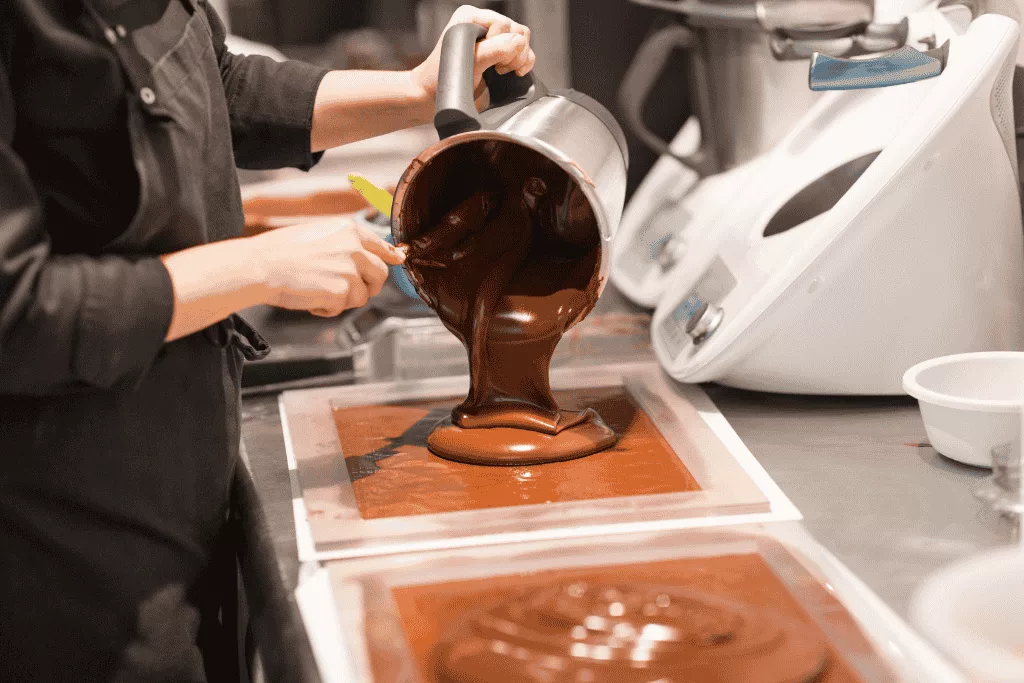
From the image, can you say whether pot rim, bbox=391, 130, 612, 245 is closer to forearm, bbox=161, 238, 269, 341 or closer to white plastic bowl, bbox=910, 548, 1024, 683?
forearm, bbox=161, 238, 269, 341

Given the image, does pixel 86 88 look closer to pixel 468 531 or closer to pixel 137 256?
pixel 137 256

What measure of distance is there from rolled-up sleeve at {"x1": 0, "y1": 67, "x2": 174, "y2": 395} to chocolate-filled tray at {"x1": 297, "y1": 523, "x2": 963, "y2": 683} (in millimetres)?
250

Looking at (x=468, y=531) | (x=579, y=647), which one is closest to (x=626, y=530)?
(x=468, y=531)

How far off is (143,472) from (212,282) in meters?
0.20

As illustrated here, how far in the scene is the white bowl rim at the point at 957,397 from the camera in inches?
46.5

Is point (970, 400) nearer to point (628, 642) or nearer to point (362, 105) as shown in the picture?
point (628, 642)

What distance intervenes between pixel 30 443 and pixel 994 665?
764 mm

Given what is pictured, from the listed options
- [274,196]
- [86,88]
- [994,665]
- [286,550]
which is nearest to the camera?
[994,665]

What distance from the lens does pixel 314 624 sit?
0.99 metres

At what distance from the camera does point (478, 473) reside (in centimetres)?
128

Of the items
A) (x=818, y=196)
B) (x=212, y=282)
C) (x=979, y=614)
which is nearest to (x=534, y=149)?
(x=212, y=282)

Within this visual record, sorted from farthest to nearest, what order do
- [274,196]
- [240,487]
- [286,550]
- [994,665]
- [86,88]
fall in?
[274,196] → [240,487] → [286,550] → [86,88] → [994,665]

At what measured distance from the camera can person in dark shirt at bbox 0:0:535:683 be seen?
3.16 feet

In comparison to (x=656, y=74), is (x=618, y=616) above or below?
below
